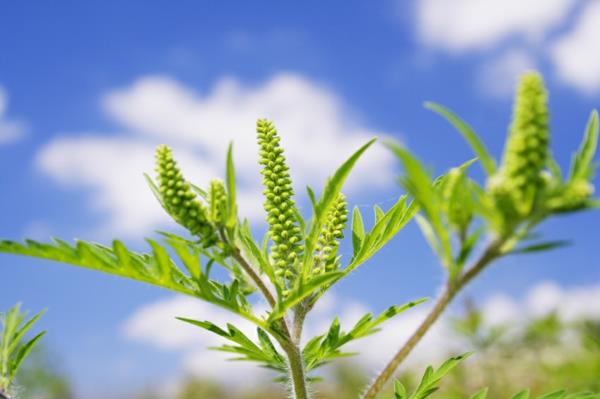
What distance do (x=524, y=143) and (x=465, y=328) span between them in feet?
37.6

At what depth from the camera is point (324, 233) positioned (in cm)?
224

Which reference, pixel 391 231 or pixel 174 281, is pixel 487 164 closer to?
pixel 391 231

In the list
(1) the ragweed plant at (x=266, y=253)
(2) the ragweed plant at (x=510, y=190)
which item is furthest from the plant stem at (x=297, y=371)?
(2) the ragweed plant at (x=510, y=190)

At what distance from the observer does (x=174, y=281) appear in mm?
1859

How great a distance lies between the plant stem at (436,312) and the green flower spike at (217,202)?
0.66 m

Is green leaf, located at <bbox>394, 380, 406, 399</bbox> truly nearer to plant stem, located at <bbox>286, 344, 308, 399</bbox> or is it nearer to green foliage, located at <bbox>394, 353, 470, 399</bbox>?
green foliage, located at <bbox>394, 353, 470, 399</bbox>

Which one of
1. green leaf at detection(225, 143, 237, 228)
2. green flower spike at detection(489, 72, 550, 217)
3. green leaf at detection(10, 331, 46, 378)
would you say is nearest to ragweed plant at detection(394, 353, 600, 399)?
green flower spike at detection(489, 72, 550, 217)

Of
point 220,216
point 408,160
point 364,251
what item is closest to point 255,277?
point 220,216

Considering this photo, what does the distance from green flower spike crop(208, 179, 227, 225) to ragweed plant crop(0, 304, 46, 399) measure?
0.86m

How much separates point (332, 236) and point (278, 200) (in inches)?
10.8

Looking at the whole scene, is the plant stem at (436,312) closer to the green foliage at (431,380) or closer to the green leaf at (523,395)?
the green foliage at (431,380)

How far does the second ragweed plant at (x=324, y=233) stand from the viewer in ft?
4.80

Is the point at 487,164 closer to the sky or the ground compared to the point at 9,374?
closer to the sky

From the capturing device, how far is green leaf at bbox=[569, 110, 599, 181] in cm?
153
